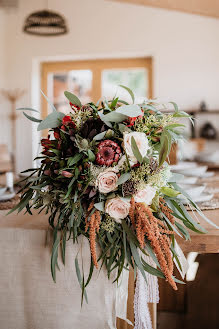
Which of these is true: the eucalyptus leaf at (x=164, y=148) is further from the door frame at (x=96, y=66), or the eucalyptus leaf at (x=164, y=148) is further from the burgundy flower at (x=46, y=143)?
the door frame at (x=96, y=66)

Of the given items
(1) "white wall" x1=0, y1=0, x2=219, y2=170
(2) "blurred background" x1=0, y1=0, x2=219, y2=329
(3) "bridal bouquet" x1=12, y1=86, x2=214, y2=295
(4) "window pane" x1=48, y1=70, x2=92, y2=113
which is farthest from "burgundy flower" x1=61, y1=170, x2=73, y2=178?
(4) "window pane" x1=48, y1=70, x2=92, y2=113

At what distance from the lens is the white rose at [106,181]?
0.95 m

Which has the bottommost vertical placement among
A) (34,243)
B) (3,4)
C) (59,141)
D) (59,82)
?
(34,243)

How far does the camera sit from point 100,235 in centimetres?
100

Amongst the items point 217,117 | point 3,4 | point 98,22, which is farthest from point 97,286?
point 3,4

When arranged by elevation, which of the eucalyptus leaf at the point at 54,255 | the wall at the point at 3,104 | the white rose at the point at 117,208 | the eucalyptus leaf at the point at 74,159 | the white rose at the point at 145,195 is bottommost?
the eucalyptus leaf at the point at 54,255

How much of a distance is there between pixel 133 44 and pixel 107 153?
509 cm

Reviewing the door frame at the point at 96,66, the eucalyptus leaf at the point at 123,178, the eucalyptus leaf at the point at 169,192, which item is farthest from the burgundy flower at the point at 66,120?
the door frame at the point at 96,66

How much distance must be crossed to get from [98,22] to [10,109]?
80.3 inches

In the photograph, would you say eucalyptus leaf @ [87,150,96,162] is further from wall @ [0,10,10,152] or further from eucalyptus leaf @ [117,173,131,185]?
wall @ [0,10,10,152]

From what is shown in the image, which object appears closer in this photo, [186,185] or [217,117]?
[186,185]

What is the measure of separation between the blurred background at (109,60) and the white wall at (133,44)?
0.05ft

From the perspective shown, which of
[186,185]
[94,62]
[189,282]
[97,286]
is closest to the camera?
[97,286]

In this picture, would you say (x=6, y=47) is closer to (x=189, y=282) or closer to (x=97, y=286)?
(x=189, y=282)
